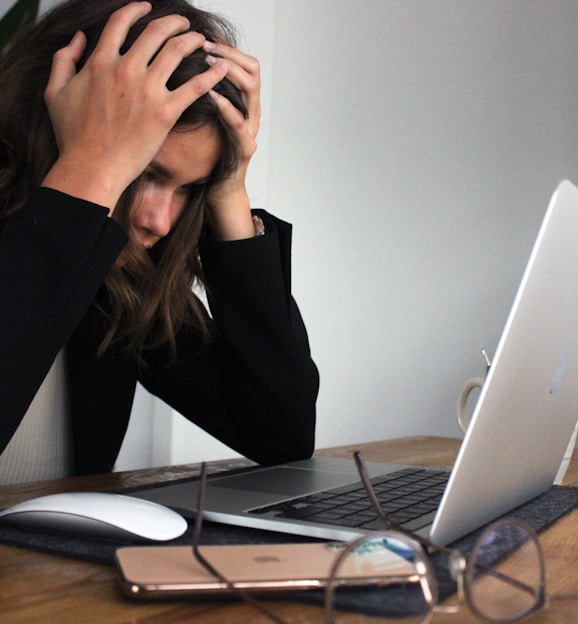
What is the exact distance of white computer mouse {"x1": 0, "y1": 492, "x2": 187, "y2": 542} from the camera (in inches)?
22.5

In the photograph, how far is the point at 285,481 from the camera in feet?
2.84

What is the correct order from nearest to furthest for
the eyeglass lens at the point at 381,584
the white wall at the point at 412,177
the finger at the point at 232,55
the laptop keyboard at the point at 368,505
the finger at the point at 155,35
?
1. the eyeglass lens at the point at 381,584
2. the laptop keyboard at the point at 368,505
3. the finger at the point at 155,35
4. the finger at the point at 232,55
5. the white wall at the point at 412,177

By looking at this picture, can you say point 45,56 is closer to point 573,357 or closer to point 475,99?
point 573,357

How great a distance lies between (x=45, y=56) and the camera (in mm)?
1029

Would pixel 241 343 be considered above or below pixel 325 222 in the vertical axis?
below

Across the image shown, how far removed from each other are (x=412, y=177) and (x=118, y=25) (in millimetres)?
1872

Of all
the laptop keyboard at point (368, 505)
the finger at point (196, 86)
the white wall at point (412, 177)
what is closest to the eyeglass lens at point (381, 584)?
the laptop keyboard at point (368, 505)

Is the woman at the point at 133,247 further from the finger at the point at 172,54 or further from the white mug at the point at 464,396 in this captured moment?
the white mug at the point at 464,396

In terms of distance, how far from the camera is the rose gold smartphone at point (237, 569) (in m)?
0.44

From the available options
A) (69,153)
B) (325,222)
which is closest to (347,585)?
(69,153)

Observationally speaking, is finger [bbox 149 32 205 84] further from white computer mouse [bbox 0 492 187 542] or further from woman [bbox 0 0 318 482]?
white computer mouse [bbox 0 492 187 542]

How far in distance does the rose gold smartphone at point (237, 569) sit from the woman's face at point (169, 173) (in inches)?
22.6

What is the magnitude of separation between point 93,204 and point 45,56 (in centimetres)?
37

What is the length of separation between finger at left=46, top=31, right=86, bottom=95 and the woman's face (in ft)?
0.43
